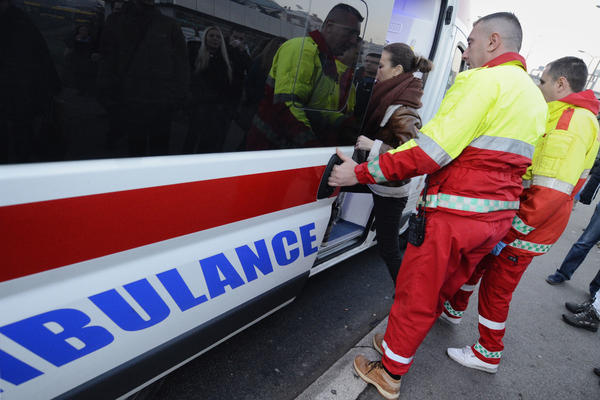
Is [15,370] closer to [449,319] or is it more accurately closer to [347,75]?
[347,75]

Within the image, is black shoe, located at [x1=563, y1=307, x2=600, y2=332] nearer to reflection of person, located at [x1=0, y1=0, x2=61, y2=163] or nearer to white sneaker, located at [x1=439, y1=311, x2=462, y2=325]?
white sneaker, located at [x1=439, y1=311, x2=462, y2=325]

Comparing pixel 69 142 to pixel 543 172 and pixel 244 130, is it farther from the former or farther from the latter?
pixel 543 172

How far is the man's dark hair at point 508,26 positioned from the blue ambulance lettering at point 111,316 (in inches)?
57.9

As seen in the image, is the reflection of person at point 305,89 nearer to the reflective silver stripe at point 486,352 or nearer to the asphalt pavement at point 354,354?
the asphalt pavement at point 354,354

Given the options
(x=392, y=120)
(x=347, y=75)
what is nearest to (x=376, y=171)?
(x=347, y=75)

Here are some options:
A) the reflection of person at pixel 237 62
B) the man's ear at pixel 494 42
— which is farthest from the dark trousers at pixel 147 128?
the man's ear at pixel 494 42

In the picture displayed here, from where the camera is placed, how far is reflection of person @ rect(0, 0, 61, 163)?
0.82m

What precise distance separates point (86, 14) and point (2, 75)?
0.85 feet

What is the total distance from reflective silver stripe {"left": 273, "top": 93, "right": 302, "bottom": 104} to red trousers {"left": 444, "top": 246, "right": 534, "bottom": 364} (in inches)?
63.9

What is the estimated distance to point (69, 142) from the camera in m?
0.99

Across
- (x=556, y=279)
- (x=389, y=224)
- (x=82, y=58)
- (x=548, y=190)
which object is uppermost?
(x=82, y=58)

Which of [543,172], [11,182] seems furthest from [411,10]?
[11,182]

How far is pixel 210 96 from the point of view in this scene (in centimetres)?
127

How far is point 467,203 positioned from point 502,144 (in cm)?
31
